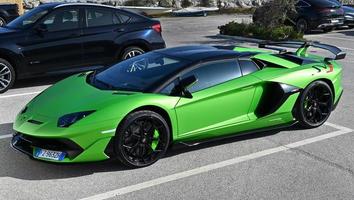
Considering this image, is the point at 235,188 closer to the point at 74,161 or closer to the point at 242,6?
the point at 74,161

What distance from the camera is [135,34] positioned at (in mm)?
10320

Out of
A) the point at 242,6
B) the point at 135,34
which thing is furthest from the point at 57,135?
the point at 242,6

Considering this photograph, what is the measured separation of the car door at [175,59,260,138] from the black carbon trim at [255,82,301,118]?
0.67 feet

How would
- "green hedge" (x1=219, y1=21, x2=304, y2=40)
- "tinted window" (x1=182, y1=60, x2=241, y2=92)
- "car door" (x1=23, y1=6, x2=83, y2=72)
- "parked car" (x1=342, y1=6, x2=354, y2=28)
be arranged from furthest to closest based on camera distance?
"parked car" (x1=342, y1=6, x2=354, y2=28)
"green hedge" (x1=219, y1=21, x2=304, y2=40)
"car door" (x1=23, y1=6, x2=83, y2=72)
"tinted window" (x1=182, y1=60, x2=241, y2=92)

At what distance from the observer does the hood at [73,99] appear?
205 inches

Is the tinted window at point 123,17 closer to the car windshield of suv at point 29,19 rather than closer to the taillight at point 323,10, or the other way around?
the car windshield of suv at point 29,19

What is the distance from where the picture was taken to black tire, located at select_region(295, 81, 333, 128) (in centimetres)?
649

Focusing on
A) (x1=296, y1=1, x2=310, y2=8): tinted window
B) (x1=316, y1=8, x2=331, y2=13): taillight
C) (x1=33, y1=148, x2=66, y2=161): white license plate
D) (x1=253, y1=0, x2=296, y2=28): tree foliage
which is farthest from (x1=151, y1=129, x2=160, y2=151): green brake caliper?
(x1=296, y1=1, x2=310, y2=8): tinted window

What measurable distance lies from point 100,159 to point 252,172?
1548 millimetres

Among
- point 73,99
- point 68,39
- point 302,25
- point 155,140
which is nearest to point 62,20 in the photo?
point 68,39

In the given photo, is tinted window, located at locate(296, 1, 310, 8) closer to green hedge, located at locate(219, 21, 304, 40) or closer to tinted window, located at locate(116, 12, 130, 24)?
green hedge, located at locate(219, 21, 304, 40)

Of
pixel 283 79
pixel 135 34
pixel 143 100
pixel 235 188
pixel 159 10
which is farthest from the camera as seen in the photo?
pixel 159 10

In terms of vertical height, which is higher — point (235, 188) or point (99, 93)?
point (99, 93)

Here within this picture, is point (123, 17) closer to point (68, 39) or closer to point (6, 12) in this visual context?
point (68, 39)
